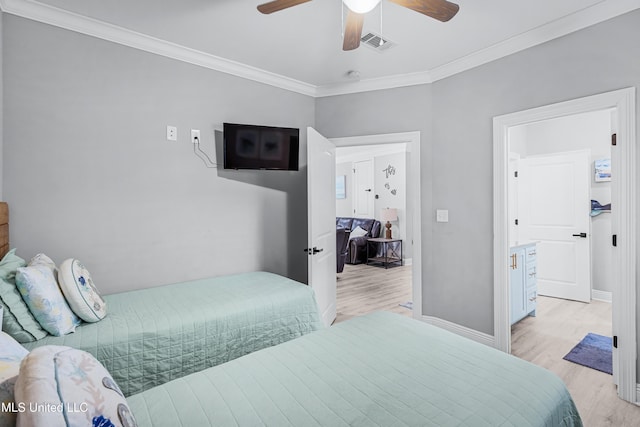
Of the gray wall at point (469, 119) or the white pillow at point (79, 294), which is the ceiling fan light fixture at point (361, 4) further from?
the white pillow at point (79, 294)

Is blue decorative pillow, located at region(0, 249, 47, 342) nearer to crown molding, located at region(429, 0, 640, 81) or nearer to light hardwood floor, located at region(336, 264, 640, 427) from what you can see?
light hardwood floor, located at region(336, 264, 640, 427)

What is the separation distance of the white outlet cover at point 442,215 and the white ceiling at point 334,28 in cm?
131

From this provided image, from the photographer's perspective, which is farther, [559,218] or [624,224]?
[559,218]

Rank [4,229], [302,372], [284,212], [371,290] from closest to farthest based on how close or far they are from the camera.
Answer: [302,372] < [4,229] < [284,212] < [371,290]

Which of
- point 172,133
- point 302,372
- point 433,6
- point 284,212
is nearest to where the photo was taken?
point 302,372

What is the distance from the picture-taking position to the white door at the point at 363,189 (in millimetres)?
7438

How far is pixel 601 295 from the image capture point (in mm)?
4125

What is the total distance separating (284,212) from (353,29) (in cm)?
200

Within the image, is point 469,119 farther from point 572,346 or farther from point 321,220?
point 572,346

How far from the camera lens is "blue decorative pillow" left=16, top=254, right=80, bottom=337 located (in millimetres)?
1542

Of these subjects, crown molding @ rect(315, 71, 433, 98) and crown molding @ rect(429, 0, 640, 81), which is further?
crown molding @ rect(315, 71, 433, 98)

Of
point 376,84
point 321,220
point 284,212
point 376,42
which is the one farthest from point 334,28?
point 284,212

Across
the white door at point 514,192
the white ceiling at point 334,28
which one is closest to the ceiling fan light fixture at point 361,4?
the white ceiling at point 334,28

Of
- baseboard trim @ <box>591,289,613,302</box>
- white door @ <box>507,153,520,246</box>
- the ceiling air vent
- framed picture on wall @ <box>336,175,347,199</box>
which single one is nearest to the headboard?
the ceiling air vent
